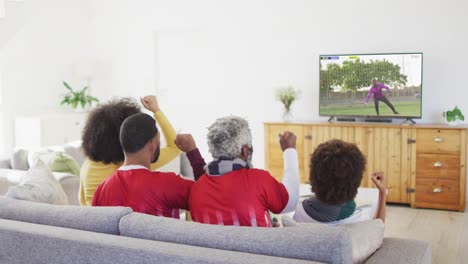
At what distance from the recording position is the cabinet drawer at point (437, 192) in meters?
5.25

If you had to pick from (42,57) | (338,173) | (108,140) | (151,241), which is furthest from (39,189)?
(42,57)

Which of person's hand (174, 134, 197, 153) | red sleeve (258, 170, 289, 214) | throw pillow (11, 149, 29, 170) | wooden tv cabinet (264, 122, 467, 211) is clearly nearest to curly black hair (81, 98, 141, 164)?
person's hand (174, 134, 197, 153)

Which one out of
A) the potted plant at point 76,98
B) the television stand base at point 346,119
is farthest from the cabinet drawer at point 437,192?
the potted plant at point 76,98

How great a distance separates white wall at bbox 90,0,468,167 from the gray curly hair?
160 inches

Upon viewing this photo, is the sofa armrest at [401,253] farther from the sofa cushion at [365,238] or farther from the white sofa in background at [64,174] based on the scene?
the white sofa in background at [64,174]

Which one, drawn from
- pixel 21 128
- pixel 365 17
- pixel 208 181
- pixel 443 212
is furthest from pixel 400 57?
pixel 21 128

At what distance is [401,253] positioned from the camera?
1.91m

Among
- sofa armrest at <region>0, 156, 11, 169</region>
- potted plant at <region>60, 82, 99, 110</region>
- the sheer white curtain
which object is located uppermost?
the sheer white curtain

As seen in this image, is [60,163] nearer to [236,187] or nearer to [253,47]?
[236,187]

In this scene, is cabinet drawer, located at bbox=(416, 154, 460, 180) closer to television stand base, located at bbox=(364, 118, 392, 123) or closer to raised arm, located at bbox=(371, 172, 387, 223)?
television stand base, located at bbox=(364, 118, 392, 123)

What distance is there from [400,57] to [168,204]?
3.98 metres

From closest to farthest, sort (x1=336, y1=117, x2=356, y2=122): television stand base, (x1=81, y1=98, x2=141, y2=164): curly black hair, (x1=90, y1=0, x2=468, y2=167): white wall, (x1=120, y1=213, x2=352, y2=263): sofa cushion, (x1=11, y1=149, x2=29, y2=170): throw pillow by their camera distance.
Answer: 1. (x1=120, y1=213, x2=352, y2=263): sofa cushion
2. (x1=81, y1=98, x2=141, y2=164): curly black hair
3. (x1=11, y1=149, x2=29, y2=170): throw pillow
4. (x1=90, y1=0, x2=468, y2=167): white wall
5. (x1=336, y1=117, x2=356, y2=122): television stand base

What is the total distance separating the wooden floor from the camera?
160 inches

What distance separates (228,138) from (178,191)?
305 mm
